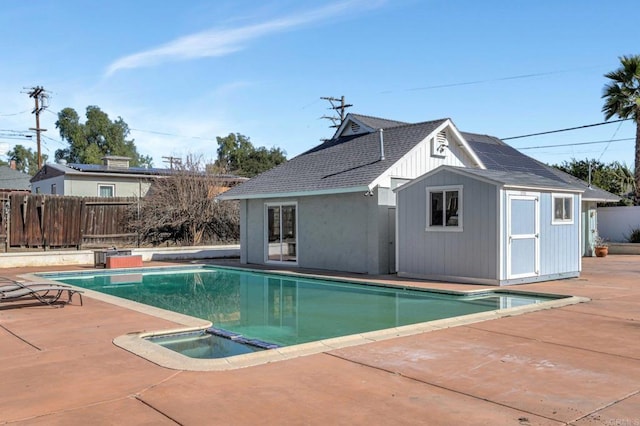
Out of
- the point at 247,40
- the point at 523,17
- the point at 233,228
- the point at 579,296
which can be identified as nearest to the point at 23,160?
the point at 233,228

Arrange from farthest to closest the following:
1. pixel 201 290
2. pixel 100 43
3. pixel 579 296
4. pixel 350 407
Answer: pixel 100 43
pixel 201 290
pixel 579 296
pixel 350 407

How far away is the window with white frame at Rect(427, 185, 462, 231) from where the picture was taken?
14172 mm

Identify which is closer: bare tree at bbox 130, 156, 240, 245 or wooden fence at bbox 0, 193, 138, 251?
wooden fence at bbox 0, 193, 138, 251

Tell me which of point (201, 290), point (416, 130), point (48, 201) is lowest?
point (201, 290)

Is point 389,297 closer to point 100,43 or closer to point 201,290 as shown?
point 201,290

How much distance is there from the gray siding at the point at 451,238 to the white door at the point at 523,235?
457mm

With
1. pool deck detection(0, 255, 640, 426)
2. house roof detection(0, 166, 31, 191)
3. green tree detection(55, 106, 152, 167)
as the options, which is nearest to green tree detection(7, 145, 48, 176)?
green tree detection(55, 106, 152, 167)

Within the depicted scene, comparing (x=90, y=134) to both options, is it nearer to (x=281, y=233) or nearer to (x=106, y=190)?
(x=106, y=190)

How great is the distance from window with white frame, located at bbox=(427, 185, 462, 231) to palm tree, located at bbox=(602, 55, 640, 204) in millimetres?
17114

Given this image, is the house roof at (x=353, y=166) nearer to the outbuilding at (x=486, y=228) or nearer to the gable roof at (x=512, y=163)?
the gable roof at (x=512, y=163)

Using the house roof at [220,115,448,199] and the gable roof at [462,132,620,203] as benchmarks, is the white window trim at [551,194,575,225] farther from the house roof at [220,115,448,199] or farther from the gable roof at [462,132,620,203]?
the gable roof at [462,132,620,203]

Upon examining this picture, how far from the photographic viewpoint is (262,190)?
788 inches

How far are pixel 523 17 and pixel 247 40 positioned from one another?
32.8ft

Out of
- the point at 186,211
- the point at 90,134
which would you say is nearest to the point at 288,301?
the point at 186,211
